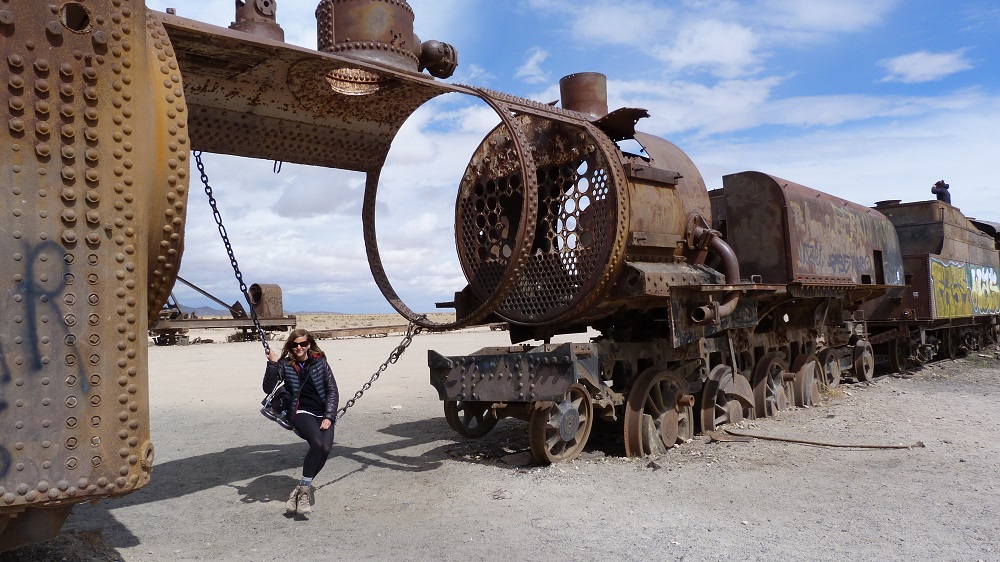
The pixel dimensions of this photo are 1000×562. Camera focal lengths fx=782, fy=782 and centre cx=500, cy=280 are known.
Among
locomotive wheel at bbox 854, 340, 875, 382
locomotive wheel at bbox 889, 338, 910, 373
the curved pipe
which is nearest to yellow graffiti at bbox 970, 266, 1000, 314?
locomotive wheel at bbox 889, 338, 910, 373

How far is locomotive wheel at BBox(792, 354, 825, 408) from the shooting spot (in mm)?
10242

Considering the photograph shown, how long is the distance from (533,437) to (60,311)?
4118 mm

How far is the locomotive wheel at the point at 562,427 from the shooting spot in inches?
259

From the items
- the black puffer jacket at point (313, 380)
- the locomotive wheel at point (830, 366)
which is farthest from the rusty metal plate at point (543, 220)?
the locomotive wheel at point (830, 366)

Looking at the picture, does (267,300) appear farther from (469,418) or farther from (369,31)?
(369,31)

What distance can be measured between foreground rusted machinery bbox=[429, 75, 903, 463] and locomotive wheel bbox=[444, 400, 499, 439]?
20 millimetres

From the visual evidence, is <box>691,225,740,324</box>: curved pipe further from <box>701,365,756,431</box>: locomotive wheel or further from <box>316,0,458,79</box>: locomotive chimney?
<box>316,0,458,79</box>: locomotive chimney

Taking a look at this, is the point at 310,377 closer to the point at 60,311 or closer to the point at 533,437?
the point at 533,437

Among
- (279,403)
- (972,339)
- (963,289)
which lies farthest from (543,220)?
(972,339)

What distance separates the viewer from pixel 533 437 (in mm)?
6559

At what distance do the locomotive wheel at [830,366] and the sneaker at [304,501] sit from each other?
8380 millimetres

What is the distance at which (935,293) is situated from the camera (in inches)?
578

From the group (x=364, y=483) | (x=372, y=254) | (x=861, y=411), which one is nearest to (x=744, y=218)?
(x=861, y=411)

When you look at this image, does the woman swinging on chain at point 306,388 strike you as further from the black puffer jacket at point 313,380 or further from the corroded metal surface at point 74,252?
the corroded metal surface at point 74,252
